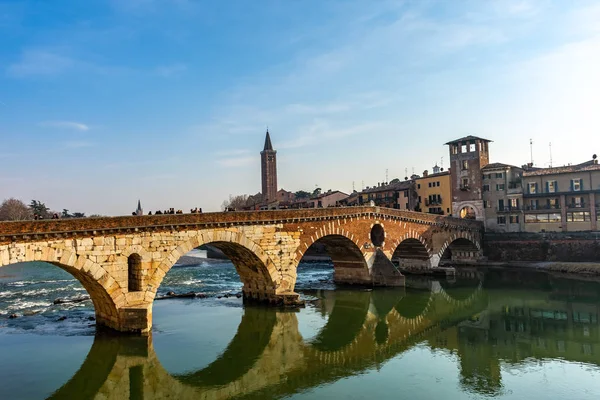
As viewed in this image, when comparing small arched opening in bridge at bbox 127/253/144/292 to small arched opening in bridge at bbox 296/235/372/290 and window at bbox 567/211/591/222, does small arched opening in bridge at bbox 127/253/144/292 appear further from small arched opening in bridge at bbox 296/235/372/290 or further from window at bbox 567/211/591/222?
window at bbox 567/211/591/222

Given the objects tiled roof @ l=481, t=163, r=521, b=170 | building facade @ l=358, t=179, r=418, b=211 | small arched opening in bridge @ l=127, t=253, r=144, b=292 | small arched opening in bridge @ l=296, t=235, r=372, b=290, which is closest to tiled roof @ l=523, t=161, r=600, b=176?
tiled roof @ l=481, t=163, r=521, b=170

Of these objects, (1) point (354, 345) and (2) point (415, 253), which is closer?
(1) point (354, 345)

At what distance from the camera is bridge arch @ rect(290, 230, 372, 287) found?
116 ft

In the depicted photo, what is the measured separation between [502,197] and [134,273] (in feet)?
150

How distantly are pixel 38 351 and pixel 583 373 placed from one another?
22.3 meters

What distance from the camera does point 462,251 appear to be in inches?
2115

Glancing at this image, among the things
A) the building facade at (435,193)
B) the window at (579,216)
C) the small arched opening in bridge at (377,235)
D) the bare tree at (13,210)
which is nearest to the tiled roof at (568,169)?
the window at (579,216)

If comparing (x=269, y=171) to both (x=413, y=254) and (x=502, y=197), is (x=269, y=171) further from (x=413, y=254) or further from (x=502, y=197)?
(x=413, y=254)

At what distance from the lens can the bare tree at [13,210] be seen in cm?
8400

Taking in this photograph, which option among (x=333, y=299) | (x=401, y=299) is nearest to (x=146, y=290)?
(x=333, y=299)

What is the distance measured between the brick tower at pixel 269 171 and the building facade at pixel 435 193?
57.4m

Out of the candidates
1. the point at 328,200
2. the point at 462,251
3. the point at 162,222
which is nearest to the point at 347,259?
the point at 162,222

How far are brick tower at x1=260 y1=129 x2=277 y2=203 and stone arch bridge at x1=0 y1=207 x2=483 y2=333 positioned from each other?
250 feet

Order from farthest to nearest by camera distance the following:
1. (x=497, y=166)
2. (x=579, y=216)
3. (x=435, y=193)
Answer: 1. (x=435, y=193)
2. (x=497, y=166)
3. (x=579, y=216)
